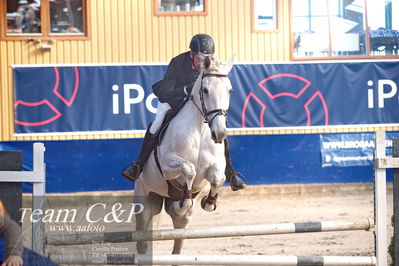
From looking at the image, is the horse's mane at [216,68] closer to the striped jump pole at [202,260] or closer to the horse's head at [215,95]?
the horse's head at [215,95]

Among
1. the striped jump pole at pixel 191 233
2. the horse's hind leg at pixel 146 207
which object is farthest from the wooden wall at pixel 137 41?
the striped jump pole at pixel 191 233

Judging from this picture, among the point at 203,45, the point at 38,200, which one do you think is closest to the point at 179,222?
the point at 203,45

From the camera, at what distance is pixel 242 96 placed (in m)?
13.2

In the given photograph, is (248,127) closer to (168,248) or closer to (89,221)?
(168,248)

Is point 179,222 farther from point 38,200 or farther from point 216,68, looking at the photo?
point 38,200

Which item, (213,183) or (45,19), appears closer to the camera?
(213,183)

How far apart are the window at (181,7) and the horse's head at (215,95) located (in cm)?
693

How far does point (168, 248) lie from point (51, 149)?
171 inches

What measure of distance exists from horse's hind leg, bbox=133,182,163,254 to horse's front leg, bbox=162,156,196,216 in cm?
68

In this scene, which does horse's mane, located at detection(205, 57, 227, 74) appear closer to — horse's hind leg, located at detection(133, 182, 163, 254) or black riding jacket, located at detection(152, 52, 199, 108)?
black riding jacket, located at detection(152, 52, 199, 108)

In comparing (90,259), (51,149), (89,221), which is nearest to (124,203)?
(89,221)

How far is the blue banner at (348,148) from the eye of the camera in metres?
13.5

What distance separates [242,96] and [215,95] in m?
7.22

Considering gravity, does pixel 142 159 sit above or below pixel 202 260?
above
